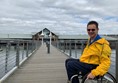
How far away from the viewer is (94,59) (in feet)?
14.7

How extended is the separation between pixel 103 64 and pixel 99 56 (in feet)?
0.63

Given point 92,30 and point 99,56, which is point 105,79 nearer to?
point 99,56

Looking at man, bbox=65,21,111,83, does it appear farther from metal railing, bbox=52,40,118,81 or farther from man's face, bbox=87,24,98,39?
metal railing, bbox=52,40,118,81

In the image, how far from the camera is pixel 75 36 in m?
85.9

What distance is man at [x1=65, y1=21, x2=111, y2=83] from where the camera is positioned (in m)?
4.19

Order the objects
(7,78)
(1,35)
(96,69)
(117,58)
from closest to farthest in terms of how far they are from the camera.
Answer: (96,69), (117,58), (7,78), (1,35)

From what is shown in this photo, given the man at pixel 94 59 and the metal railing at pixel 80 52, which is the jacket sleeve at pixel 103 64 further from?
the metal railing at pixel 80 52

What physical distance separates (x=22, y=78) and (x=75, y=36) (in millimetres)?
78367

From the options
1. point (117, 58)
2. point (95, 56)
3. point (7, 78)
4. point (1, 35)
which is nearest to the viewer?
point (95, 56)

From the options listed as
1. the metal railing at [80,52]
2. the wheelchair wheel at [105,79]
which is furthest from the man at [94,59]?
the metal railing at [80,52]

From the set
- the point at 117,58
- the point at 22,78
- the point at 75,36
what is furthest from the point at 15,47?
the point at 75,36

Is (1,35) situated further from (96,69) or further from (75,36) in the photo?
(96,69)

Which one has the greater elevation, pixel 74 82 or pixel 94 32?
pixel 94 32

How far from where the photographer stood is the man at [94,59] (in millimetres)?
4191
